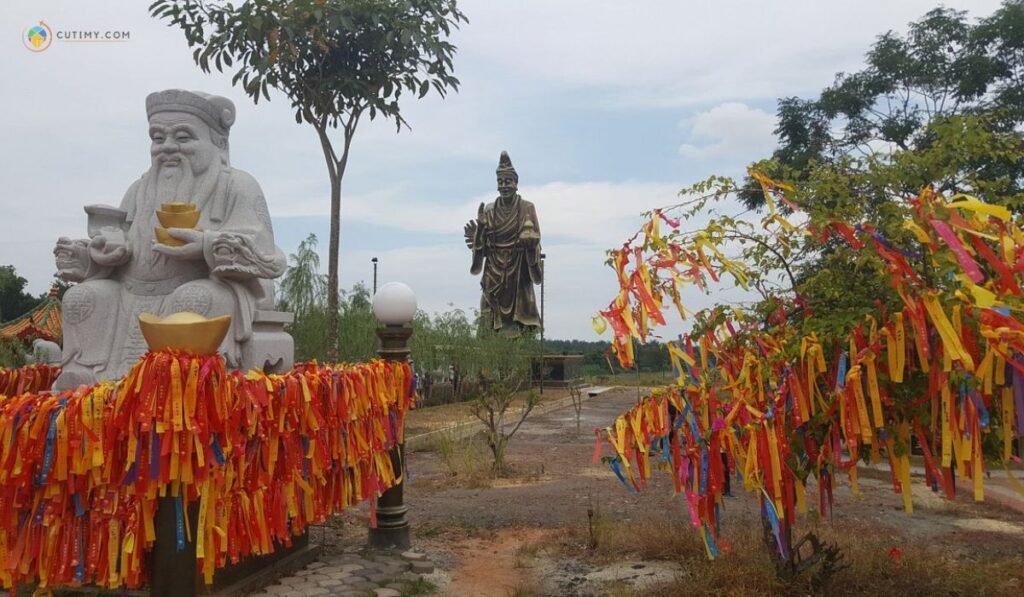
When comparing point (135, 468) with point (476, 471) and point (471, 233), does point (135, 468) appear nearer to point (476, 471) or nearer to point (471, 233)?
point (476, 471)

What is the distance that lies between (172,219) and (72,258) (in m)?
0.78

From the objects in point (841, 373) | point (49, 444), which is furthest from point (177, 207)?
point (841, 373)

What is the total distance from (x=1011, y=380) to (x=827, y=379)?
0.71 meters

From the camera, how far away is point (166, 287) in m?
5.10

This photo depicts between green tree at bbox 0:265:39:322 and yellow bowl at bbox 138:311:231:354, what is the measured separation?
27.0 m

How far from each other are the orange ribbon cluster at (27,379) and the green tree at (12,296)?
2387cm

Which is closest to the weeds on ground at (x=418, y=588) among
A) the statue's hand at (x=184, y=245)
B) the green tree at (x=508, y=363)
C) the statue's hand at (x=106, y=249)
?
the statue's hand at (x=184, y=245)

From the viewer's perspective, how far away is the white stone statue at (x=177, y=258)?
4.89 meters

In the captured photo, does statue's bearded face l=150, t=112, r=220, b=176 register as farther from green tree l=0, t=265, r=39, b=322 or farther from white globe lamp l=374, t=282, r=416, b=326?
green tree l=0, t=265, r=39, b=322

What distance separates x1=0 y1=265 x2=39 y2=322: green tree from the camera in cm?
2583

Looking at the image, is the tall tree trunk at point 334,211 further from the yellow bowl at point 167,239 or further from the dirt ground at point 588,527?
the yellow bowl at point 167,239

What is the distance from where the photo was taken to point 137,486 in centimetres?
319

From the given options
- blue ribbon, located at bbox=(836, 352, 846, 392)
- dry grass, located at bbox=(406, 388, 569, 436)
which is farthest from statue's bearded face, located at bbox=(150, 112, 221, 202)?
dry grass, located at bbox=(406, 388, 569, 436)

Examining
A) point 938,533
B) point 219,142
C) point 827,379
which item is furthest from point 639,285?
point 938,533
